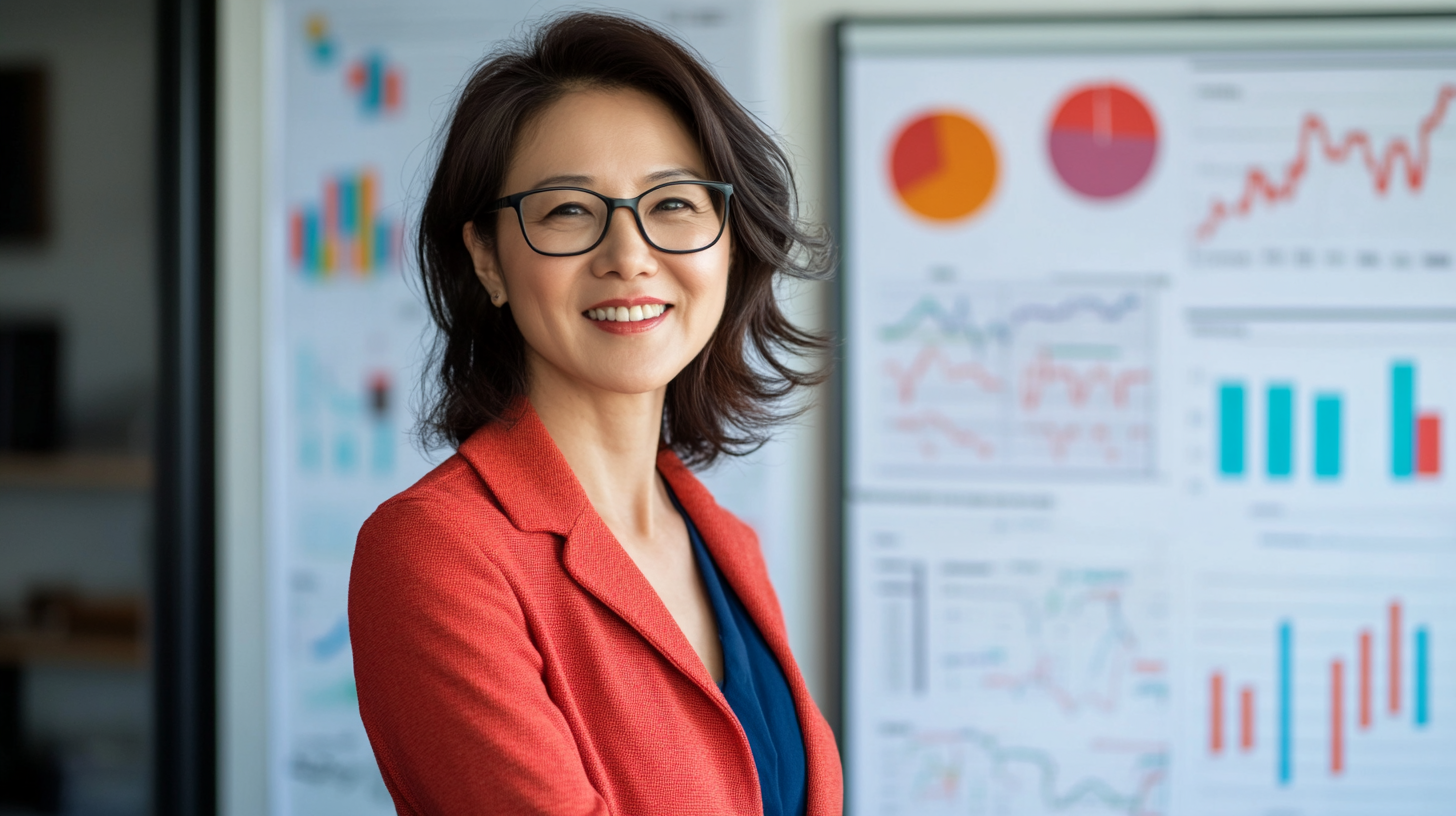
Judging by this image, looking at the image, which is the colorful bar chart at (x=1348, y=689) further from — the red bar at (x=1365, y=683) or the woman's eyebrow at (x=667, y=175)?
the woman's eyebrow at (x=667, y=175)

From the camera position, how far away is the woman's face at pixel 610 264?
2.79ft

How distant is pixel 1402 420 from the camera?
1762 millimetres

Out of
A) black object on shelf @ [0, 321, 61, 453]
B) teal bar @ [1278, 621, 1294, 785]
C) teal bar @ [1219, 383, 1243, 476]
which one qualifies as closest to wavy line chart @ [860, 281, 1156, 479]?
teal bar @ [1219, 383, 1243, 476]

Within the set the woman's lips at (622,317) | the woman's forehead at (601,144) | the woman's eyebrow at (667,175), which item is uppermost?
the woman's forehead at (601,144)

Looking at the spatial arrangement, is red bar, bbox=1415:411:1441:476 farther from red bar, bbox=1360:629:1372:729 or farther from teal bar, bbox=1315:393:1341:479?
red bar, bbox=1360:629:1372:729

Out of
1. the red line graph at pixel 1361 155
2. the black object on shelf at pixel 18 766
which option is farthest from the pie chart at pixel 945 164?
the black object on shelf at pixel 18 766

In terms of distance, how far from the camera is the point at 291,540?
1899 millimetres

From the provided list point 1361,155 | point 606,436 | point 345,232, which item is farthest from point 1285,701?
point 345,232

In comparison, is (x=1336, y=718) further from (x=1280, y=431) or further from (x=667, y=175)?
(x=667, y=175)

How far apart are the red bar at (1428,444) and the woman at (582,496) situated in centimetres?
144

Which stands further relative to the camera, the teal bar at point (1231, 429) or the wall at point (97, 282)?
the wall at point (97, 282)

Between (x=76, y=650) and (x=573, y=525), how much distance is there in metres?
1.72

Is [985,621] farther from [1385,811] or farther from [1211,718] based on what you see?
[1385,811]

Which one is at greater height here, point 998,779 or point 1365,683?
point 1365,683
